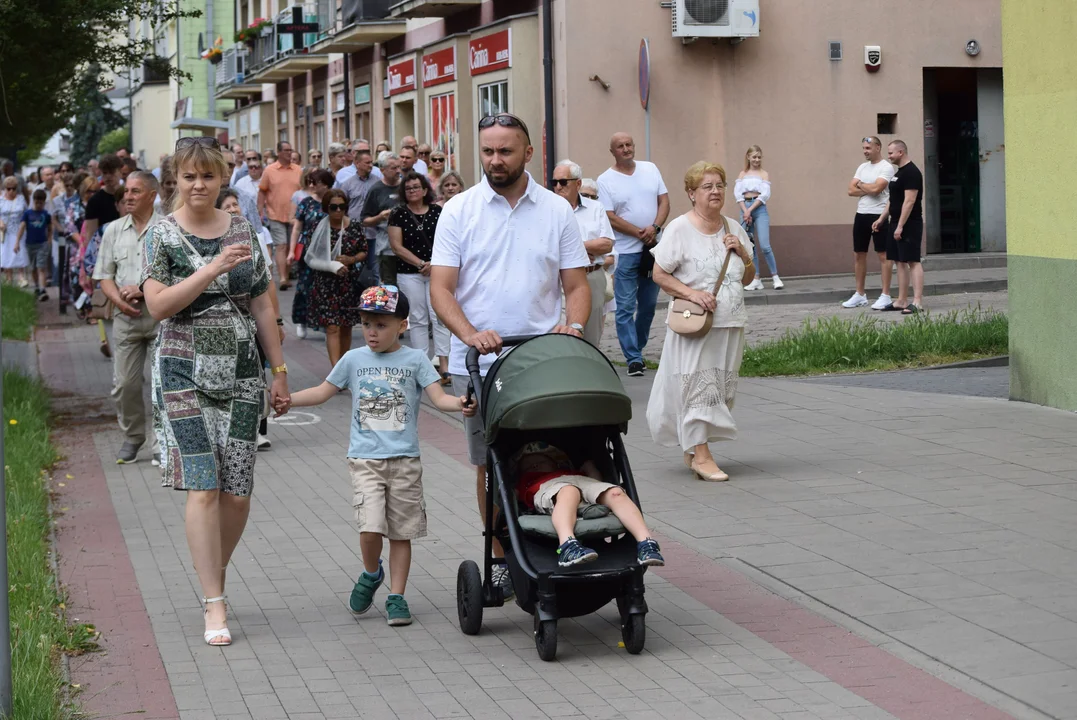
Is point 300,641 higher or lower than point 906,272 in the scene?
lower

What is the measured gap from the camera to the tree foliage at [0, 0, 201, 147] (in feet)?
41.0

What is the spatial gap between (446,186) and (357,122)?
21.5 m

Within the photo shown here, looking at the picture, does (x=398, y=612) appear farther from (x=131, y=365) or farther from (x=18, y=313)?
(x=18, y=313)

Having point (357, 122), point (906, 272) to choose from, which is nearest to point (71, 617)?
point (906, 272)

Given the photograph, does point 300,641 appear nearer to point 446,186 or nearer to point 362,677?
point 362,677

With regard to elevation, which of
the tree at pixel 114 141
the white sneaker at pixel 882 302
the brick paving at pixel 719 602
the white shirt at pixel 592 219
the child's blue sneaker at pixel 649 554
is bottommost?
the brick paving at pixel 719 602

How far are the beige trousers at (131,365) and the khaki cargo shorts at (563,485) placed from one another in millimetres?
5101

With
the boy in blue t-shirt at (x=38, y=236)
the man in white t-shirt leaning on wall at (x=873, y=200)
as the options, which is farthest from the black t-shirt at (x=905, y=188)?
the boy in blue t-shirt at (x=38, y=236)

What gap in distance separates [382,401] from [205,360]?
28.1 inches

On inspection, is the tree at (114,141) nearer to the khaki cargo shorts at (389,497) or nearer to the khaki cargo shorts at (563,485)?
the khaki cargo shorts at (389,497)

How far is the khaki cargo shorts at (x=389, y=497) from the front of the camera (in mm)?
6207

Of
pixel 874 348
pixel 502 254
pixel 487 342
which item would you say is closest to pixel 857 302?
pixel 874 348

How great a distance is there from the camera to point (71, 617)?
21.0ft

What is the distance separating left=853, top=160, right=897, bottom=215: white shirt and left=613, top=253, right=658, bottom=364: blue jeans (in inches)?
212
